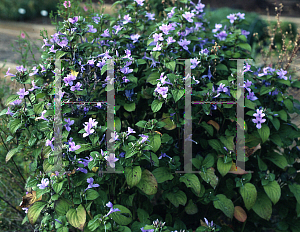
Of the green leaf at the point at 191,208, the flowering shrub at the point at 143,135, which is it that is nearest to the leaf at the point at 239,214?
the flowering shrub at the point at 143,135

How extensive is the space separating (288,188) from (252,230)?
435 mm

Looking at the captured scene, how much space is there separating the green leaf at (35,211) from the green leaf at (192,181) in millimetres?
815

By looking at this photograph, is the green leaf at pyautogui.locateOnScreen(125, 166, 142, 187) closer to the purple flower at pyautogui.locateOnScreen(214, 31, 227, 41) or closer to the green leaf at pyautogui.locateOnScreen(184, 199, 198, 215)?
the green leaf at pyautogui.locateOnScreen(184, 199, 198, 215)

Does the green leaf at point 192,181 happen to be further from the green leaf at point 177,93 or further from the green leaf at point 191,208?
the green leaf at point 177,93

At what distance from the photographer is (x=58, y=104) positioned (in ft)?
5.43

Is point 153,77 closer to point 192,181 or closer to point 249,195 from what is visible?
point 192,181

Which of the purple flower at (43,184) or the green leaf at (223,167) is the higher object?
the purple flower at (43,184)

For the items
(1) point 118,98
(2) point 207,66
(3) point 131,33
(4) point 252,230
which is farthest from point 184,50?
(4) point 252,230

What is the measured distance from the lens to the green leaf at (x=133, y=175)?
Answer: 4.94 feet

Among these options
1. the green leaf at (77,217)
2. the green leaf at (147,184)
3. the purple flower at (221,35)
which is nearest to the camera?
Answer: the green leaf at (77,217)

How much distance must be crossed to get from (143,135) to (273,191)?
3.14 ft

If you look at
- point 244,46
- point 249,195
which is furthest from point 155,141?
point 244,46

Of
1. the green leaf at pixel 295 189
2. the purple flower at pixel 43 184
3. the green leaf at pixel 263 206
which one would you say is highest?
the purple flower at pixel 43 184

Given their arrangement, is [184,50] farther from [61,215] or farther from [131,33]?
[61,215]
